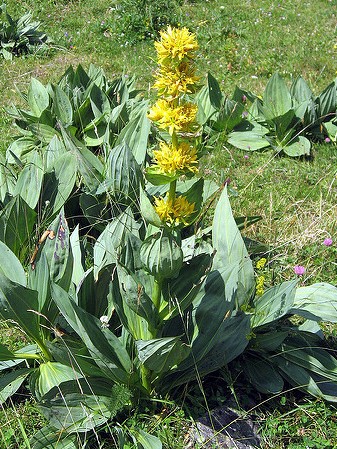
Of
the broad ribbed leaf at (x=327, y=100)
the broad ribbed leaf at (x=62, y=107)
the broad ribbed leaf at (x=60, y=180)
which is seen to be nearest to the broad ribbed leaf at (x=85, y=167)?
the broad ribbed leaf at (x=60, y=180)

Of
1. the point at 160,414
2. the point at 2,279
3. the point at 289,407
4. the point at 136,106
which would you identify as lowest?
the point at 289,407

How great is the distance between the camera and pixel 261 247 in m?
4.01

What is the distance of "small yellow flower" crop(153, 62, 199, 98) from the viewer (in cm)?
219

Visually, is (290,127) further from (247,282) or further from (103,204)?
(247,282)

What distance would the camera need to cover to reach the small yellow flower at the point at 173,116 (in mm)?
2223

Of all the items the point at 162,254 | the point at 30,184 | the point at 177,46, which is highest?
the point at 177,46

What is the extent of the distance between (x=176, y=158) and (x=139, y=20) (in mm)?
6609

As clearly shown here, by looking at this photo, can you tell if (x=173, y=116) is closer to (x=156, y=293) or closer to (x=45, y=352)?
(x=156, y=293)

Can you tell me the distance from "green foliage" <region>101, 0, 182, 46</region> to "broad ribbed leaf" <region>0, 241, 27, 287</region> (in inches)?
214

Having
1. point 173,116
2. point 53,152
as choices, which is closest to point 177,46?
point 173,116

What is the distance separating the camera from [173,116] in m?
2.23

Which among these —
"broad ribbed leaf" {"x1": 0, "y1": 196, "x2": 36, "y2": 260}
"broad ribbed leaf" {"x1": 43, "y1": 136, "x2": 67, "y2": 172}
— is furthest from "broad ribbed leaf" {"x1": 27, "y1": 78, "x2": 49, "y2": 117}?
"broad ribbed leaf" {"x1": 0, "y1": 196, "x2": 36, "y2": 260}

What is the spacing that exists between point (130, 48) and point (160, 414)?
6.00 m

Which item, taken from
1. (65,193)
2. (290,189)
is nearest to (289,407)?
(65,193)
